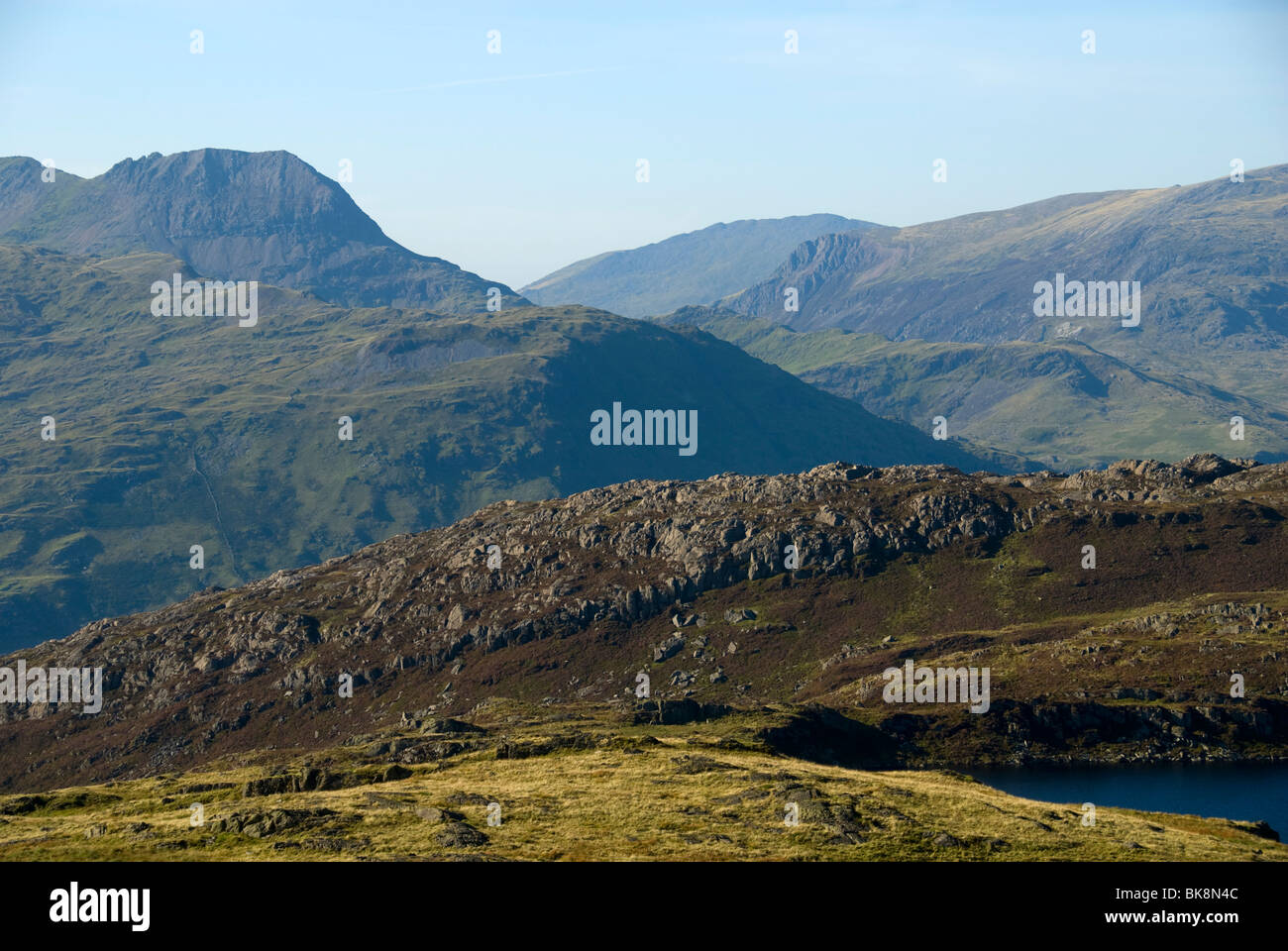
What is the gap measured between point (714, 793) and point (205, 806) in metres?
41.8

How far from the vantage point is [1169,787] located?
172875 mm

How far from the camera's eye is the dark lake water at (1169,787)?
155875 mm

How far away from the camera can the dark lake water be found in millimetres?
155875

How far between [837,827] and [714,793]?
58.8 feet

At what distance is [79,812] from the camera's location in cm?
11588
